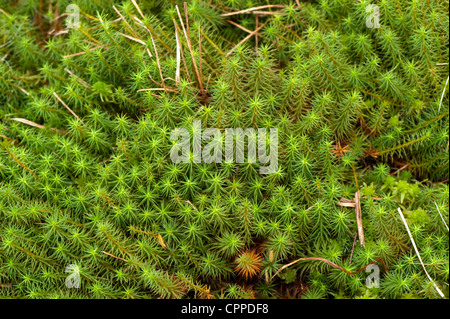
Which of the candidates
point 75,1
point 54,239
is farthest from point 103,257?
Result: point 75,1

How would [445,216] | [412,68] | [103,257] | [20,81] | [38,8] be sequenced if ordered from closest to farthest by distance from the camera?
[103,257], [445,216], [412,68], [20,81], [38,8]

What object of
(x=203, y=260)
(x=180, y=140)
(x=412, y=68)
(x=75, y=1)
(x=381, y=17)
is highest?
(x=75, y=1)

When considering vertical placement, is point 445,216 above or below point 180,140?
below

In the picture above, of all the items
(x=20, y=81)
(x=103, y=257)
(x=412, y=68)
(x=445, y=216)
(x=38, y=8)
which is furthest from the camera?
(x=38, y=8)

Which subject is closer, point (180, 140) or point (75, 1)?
point (180, 140)

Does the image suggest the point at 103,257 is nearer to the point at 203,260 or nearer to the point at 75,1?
the point at 203,260

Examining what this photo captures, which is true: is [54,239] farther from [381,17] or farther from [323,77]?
[381,17]

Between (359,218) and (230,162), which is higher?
(230,162)
